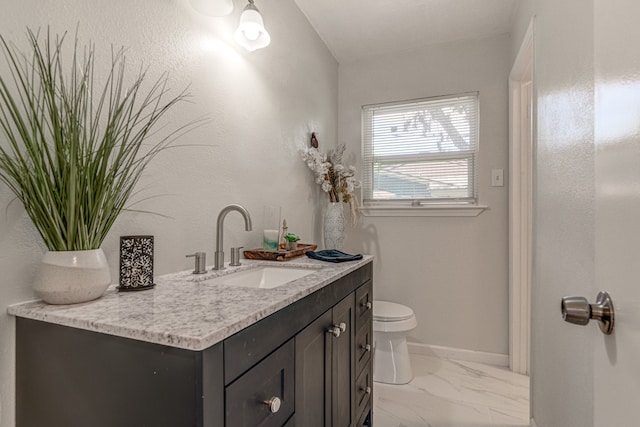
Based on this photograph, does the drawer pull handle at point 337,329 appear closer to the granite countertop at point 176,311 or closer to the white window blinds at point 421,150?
the granite countertop at point 176,311

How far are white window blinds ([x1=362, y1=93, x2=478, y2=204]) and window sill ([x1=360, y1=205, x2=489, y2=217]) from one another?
7cm

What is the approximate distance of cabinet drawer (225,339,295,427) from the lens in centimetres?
68

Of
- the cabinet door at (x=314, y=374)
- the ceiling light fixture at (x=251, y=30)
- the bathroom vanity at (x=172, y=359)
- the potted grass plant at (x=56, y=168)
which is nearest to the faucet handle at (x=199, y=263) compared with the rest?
the bathroom vanity at (x=172, y=359)

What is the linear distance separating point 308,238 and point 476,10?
1866mm

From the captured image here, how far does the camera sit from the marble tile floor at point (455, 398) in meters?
1.83

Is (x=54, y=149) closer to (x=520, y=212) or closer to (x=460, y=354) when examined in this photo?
(x=520, y=212)

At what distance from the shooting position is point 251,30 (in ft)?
4.90

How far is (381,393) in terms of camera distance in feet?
6.92

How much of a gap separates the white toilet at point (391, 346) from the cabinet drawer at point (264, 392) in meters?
1.36

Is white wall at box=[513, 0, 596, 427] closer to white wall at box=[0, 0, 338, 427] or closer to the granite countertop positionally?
the granite countertop

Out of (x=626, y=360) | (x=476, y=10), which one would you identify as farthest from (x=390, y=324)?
(x=476, y=10)

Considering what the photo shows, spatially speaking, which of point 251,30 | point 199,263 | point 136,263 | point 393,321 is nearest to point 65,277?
point 136,263

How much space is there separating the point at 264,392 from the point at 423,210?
2.12 m

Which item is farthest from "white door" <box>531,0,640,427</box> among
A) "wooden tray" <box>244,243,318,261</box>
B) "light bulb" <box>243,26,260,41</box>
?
"light bulb" <box>243,26,260,41</box>
